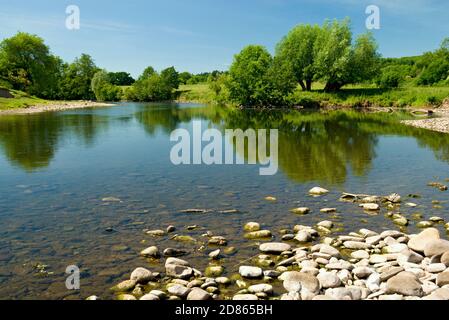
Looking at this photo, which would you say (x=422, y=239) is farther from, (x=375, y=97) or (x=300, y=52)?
(x=300, y=52)

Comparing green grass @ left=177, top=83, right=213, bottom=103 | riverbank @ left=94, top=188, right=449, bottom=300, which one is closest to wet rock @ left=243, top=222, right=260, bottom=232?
riverbank @ left=94, top=188, right=449, bottom=300

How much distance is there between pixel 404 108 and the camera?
283ft

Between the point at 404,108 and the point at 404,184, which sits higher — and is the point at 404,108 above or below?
above

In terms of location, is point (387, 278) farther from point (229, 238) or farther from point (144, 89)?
point (144, 89)

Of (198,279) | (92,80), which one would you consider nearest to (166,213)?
(198,279)

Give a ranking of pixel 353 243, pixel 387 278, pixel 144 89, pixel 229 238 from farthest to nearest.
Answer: pixel 144 89
pixel 229 238
pixel 353 243
pixel 387 278

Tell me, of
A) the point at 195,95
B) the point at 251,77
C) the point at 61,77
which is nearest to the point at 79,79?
the point at 61,77

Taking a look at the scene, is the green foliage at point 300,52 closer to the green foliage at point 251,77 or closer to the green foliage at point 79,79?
the green foliage at point 251,77

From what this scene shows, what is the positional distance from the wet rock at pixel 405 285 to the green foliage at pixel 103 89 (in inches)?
6663

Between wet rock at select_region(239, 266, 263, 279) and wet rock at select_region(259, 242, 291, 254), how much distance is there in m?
1.57

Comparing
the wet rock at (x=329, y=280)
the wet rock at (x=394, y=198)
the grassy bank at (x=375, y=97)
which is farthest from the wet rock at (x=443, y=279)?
the grassy bank at (x=375, y=97)

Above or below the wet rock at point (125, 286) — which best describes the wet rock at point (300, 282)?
above

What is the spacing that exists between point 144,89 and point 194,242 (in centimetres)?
17132

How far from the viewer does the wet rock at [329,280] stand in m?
9.60
